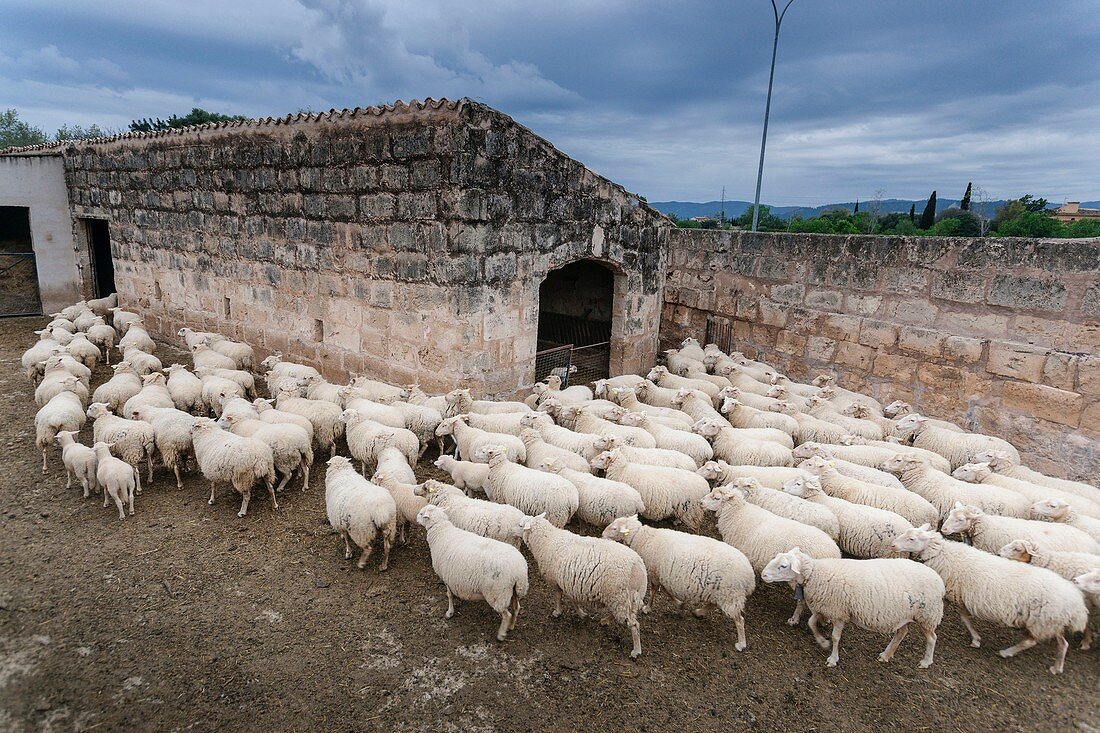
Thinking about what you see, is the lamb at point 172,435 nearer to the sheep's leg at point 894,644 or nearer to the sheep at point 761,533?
the sheep at point 761,533

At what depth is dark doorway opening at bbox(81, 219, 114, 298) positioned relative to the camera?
656 inches

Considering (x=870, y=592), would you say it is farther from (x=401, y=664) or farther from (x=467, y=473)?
(x=467, y=473)

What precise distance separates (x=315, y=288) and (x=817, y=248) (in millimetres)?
8779

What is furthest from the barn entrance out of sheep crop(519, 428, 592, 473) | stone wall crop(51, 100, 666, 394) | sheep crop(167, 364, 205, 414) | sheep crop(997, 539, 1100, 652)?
sheep crop(997, 539, 1100, 652)

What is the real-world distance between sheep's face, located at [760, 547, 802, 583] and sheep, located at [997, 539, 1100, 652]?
1.90 metres

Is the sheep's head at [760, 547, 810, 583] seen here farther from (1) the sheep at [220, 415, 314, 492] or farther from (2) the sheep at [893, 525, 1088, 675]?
(1) the sheep at [220, 415, 314, 492]

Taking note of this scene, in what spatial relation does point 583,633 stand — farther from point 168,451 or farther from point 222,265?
point 222,265

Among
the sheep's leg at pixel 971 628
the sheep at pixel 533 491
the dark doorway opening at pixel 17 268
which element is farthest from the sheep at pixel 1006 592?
the dark doorway opening at pixel 17 268

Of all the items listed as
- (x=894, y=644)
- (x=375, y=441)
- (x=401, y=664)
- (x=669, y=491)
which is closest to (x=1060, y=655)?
(x=894, y=644)

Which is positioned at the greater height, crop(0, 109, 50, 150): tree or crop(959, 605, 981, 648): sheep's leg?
crop(0, 109, 50, 150): tree

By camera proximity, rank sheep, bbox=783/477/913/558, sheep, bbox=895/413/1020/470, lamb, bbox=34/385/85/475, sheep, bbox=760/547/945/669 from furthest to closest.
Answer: lamb, bbox=34/385/85/475
sheep, bbox=895/413/1020/470
sheep, bbox=783/477/913/558
sheep, bbox=760/547/945/669

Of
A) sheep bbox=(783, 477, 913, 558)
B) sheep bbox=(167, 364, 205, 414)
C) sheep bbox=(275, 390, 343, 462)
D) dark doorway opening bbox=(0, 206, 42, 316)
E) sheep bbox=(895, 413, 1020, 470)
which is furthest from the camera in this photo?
dark doorway opening bbox=(0, 206, 42, 316)

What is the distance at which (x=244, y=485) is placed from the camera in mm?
6520

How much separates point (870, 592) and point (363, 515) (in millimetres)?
4301
